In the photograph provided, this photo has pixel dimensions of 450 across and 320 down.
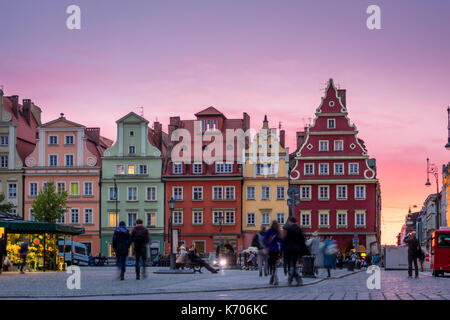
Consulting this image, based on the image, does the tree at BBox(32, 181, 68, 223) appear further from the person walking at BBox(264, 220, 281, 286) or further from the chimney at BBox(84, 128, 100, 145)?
the person walking at BBox(264, 220, 281, 286)

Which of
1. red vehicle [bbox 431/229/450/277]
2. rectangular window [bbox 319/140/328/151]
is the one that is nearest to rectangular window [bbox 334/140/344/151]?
rectangular window [bbox 319/140/328/151]

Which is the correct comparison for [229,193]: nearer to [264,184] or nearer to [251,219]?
[251,219]

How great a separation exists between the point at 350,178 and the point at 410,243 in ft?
155

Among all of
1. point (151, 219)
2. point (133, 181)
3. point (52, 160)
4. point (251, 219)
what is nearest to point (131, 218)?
point (151, 219)

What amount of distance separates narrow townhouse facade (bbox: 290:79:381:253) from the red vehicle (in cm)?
3641

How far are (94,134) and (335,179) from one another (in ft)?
82.2

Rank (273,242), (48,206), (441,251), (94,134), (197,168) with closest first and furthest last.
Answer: (273,242), (441,251), (48,206), (197,168), (94,134)

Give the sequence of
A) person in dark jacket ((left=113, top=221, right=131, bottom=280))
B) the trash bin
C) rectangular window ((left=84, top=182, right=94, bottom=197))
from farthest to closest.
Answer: rectangular window ((left=84, top=182, right=94, bottom=197))
the trash bin
person in dark jacket ((left=113, top=221, right=131, bottom=280))

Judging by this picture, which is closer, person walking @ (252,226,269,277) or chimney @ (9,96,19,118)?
person walking @ (252,226,269,277)

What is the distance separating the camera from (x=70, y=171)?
77188 millimetres

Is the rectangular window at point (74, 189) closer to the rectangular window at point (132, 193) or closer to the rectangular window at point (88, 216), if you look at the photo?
the rectangular window at point (88, 216)

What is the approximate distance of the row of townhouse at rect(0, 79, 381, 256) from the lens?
76.1 metres

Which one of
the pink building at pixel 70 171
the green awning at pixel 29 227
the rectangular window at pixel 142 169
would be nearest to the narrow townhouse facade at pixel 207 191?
the rectangular window at pixel 142 169
